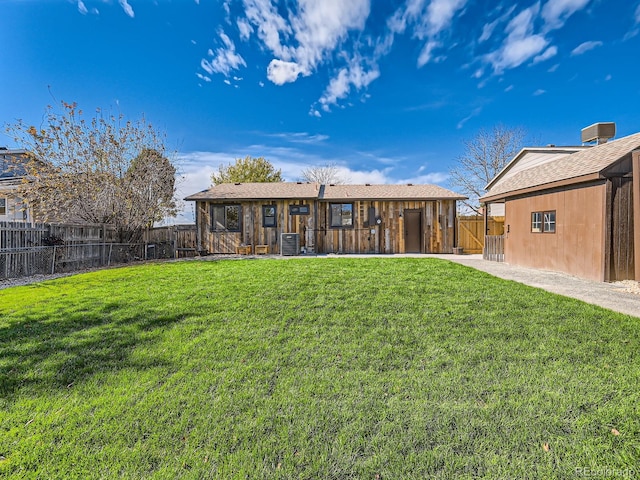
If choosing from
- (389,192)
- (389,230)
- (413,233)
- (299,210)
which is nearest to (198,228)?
(299,210)

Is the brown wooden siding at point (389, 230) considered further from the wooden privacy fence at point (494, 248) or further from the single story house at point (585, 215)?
the single story house at point (585, 215)

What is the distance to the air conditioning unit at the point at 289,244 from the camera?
13.3 metres

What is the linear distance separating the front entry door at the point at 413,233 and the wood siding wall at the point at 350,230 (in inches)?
10.1

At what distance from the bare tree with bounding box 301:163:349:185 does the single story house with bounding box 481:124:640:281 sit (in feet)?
73.7

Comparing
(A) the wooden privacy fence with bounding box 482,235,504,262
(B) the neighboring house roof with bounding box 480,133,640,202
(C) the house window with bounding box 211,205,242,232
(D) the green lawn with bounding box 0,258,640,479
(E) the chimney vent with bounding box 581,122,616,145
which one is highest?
(E) the chimney vent with bounding box 581,122,616,145

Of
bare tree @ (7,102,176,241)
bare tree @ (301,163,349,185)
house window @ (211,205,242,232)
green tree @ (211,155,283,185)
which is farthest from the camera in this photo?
bare tree @ (301,163,349,185)

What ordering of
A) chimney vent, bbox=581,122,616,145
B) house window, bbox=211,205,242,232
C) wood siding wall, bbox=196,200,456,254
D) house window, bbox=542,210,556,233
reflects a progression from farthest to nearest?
1. house window, bbox=211,205,242,232
2. wood siding wall, bbox=196,200,456,254
3. chimney vent, bbox=581,122,616,145
4. house window, bbox=542,210,556,233

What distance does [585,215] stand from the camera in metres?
7.25

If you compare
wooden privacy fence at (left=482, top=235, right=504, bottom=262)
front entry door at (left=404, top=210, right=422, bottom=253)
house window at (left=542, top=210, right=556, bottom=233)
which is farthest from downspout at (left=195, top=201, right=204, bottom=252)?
house window at (left=542, top=210, right=556, bottom=233)

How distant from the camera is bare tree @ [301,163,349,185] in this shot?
1232 inches

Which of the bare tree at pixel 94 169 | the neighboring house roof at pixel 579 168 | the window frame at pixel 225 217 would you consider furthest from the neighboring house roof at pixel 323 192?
the neighboring house roof at pixel 579 168

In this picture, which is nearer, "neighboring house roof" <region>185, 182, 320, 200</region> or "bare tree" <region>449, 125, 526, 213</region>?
"neighboring house roof" <region>185, 182, 320, 200</region>

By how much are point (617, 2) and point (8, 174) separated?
25.8m

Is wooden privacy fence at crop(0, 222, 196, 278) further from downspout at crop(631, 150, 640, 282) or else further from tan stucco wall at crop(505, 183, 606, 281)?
downspout at crop(631, 150, 640, 282)
